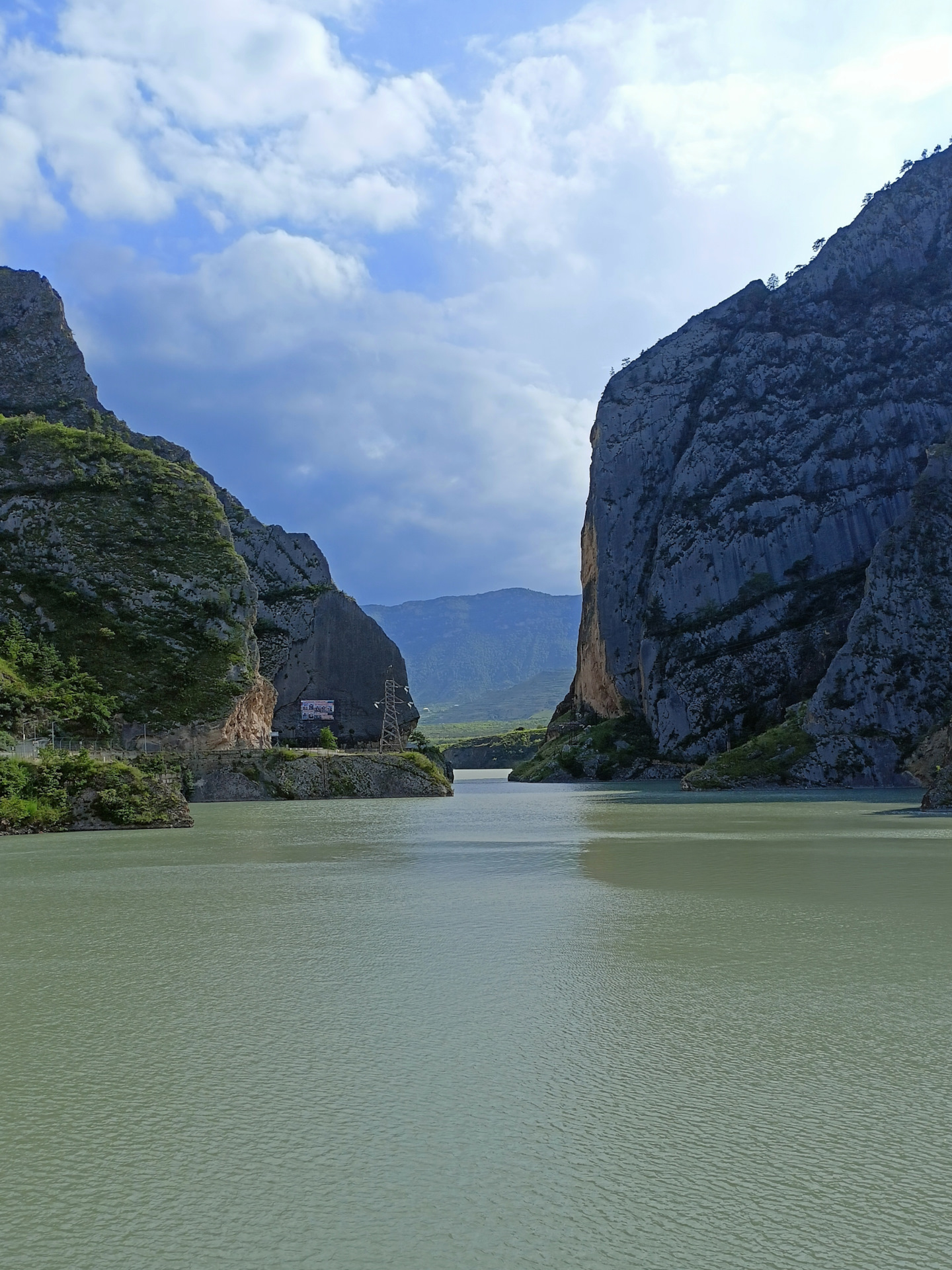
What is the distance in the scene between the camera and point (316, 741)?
11612 cm

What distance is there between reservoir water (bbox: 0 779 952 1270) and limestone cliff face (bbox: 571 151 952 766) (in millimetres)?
113141

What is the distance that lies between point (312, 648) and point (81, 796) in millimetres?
75305

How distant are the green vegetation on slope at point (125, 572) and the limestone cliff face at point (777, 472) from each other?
238 feet

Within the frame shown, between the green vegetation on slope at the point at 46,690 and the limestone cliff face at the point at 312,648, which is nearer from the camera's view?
the green vegetation on slope at the point at 46,690

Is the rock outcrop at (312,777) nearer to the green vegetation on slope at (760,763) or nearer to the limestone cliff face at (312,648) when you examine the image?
the green vegetation on slope at (760,763)

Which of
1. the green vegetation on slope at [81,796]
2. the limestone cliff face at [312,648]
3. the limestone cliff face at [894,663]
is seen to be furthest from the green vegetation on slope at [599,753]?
the green vegetation on slope at [81,796]

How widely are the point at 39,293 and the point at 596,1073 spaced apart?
12537 cm

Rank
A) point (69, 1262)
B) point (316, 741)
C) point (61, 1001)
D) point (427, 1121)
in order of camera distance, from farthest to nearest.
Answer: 1. point (316, 741)
2. point (61, 1001)
3. point (427, 1121)
4. point (69, 1262)

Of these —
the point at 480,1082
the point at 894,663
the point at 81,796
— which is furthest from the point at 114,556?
the point at 480,1082

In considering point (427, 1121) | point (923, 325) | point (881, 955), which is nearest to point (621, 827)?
point (881, 955)

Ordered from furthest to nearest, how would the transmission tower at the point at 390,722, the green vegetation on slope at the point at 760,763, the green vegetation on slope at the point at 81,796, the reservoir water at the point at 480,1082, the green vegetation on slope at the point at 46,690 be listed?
the transmission tower at the point at 390,722 < the green vegetation on slope at the point at 760,763 < the green vegetation on slope at the point at 46,690 < the green vegetation on slope at the point at 81,796 < the reservoir water at the point at 480,1082

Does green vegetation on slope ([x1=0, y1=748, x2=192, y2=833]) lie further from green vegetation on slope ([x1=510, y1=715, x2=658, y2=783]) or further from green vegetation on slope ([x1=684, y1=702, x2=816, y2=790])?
green vegetation on slope ([x1=510, y1=715, x2=658, y2=783])

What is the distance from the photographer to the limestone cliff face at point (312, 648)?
11856 centimetres

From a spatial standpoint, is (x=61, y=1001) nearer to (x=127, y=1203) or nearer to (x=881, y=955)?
(x=127, y=1203)
